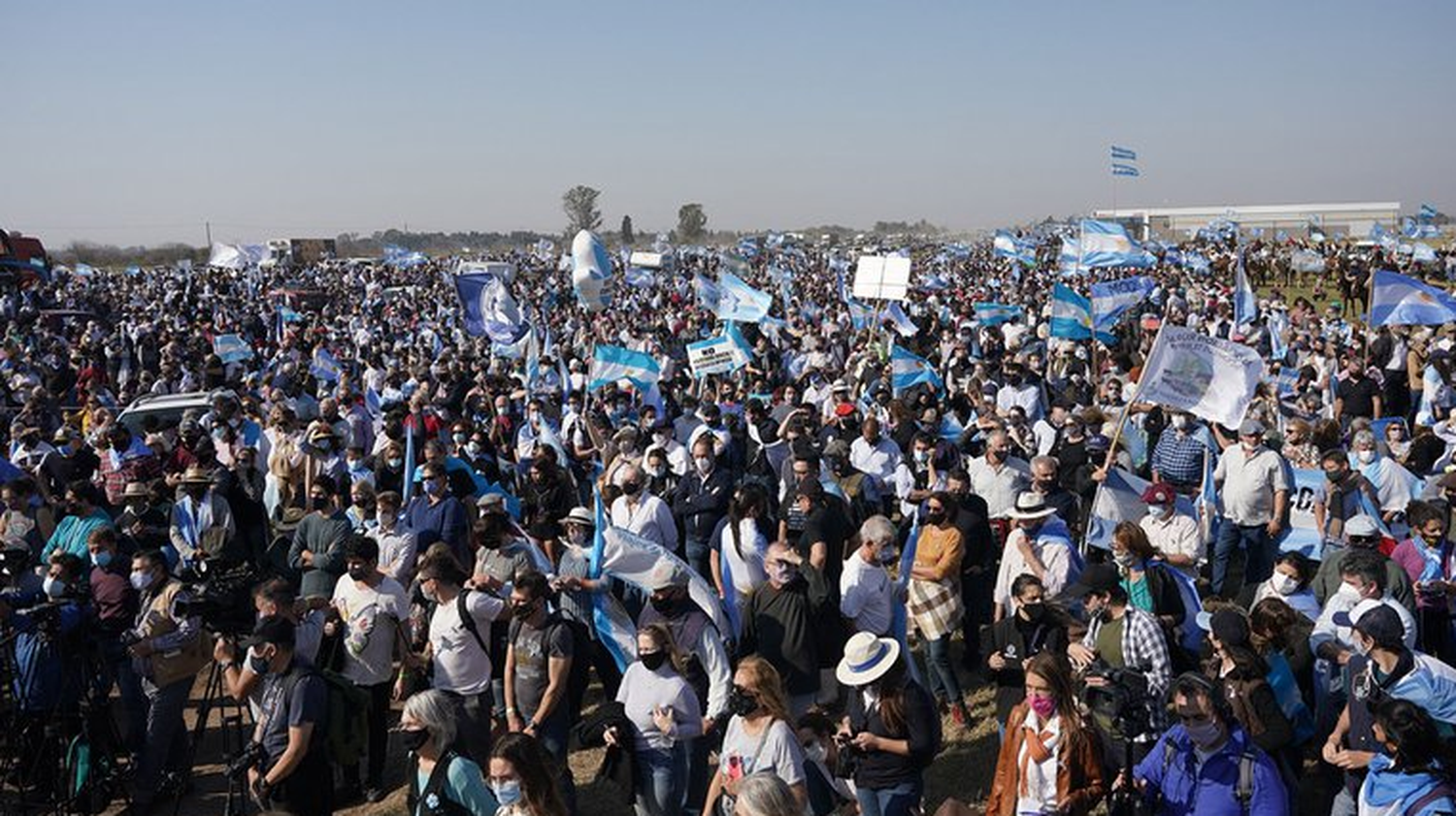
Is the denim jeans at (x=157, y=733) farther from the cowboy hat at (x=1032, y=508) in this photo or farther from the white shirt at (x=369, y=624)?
the cowboy hat at (x=1032, y=508)

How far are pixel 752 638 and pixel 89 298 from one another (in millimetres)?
40167

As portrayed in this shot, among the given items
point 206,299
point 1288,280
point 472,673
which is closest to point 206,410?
point 472,673

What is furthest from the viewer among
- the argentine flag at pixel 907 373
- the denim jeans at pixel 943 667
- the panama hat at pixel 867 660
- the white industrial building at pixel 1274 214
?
the white industrial building at pixel 1274 214

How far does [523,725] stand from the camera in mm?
5617

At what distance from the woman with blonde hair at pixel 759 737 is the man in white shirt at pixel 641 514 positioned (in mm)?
3294

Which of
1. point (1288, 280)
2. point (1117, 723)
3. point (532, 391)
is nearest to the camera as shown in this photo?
point (1117, 723)

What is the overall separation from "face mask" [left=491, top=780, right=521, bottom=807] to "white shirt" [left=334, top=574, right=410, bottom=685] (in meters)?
2.33

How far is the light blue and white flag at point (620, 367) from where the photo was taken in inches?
516

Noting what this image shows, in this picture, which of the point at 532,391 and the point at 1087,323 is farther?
the point at 1087,323

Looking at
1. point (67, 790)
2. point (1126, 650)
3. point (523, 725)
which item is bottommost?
point (67, 790)

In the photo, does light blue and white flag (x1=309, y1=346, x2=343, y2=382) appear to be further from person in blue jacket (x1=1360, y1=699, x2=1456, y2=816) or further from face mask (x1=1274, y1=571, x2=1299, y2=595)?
person in blue jacket (x1=1360, y1=699, x2=1456, y2=816)

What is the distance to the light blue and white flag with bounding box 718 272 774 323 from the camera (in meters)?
17.5

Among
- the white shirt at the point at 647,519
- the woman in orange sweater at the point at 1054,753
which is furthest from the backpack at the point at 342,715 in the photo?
the woman in orange sweater at the point at 1054,753

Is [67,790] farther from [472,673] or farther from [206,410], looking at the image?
[206,410]
